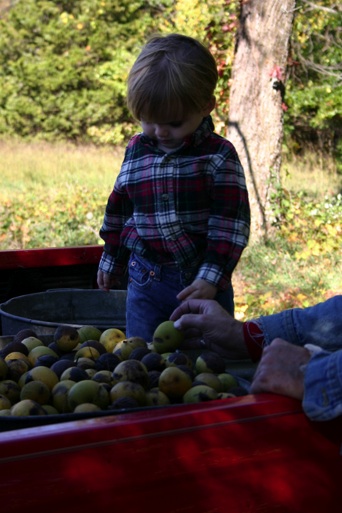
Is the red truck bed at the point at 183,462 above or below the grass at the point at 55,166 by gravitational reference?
below

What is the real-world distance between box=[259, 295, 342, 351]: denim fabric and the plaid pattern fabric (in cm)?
48

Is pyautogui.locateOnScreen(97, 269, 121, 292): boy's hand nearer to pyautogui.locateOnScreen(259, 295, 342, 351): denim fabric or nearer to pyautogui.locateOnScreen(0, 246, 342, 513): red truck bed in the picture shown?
pyautogui.locateOnScreen(259, 295, 342, 351): denim fabric

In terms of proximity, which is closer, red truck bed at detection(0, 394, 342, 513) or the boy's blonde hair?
red truck bed at detection(0, 394, 342, 513)

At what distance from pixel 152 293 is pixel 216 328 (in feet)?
2.03

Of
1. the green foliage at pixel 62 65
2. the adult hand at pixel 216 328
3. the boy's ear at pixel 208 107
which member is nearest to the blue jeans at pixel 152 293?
the adult hand at pixel 216 328

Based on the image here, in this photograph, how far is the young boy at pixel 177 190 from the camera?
2957 millimetres

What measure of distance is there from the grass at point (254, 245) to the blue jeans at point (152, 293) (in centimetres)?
335

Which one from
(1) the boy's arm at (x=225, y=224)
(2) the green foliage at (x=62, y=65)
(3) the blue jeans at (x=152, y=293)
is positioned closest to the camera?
(1) the boy's arm at (x=225, y=224)

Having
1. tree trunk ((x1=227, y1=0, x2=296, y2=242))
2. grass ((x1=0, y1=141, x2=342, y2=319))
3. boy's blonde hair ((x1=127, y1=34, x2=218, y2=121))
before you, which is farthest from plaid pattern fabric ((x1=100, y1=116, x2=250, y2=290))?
tree trunk ((x1=227, y1=0, x2=296, y2=242))

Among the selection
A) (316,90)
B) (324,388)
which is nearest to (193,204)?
(324,388)

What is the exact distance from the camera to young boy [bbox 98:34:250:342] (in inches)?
116

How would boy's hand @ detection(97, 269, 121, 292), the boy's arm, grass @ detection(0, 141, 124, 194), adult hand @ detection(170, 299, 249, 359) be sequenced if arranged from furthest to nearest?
grass @ detection(0, 141, 124, 194), boy's hand @ detection(97, 269, 121, 292), the boy's arm, adult hand @ detection(170, 299, 249, 359)

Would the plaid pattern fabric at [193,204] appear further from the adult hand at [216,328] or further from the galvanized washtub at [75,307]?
the galvanized washtub at [75,307]

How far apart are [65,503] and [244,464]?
43cm
